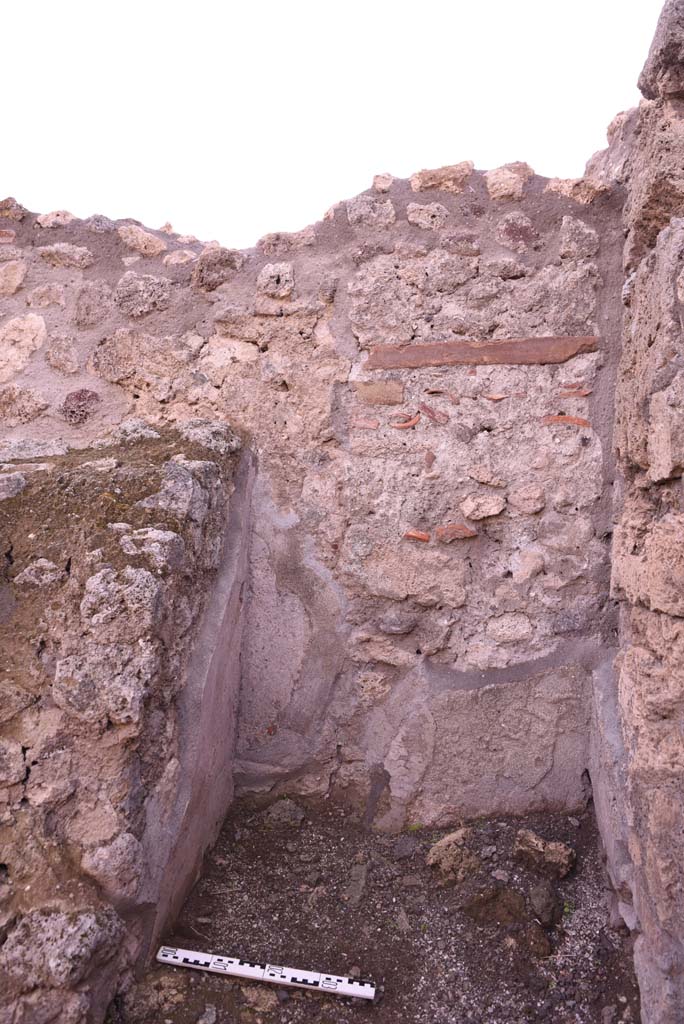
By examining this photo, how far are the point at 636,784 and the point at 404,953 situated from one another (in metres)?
0.67

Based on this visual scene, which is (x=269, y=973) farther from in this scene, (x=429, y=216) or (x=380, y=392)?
(x=429, y=216)

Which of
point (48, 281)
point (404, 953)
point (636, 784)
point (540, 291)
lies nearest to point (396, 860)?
point (404, 953)

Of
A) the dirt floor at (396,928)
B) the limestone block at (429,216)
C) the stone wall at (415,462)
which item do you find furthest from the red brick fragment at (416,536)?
the limestone block at (429,216)

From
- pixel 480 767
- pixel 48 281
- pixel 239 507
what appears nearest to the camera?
pixel 480 767

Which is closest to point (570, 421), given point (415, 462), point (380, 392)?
point (415, 462)

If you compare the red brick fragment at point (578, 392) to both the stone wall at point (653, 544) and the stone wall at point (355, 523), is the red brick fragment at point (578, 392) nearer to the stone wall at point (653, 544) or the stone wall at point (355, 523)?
the stone wall at point (355, 523)

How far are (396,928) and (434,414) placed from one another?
4.57 ft

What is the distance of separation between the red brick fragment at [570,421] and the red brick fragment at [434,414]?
0.96 ft

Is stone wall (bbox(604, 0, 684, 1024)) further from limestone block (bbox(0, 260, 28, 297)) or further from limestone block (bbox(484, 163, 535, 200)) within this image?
limestone block (bbox(0, 260, 28, 297))

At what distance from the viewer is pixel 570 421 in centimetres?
232

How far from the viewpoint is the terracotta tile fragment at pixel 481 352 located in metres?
2.35

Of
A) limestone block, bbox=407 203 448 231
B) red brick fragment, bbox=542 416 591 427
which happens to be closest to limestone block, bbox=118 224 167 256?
limestone block, bbox=407 203 448 231

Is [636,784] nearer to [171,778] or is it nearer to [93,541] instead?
[171,778]

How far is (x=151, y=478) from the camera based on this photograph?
2.16 m
